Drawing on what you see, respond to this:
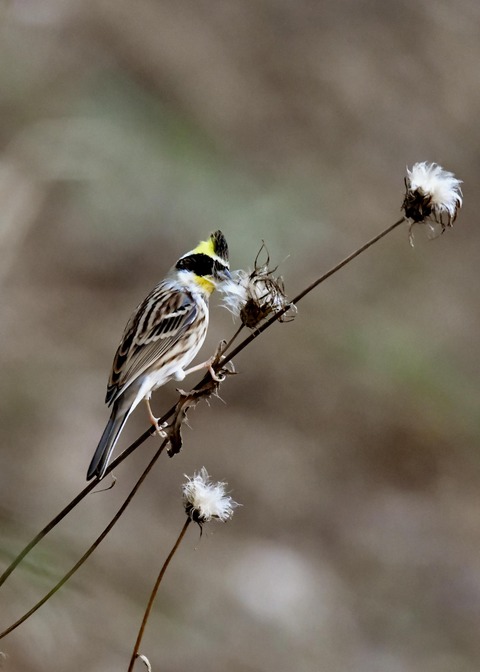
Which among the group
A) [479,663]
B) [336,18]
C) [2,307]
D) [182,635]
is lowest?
[182,635]

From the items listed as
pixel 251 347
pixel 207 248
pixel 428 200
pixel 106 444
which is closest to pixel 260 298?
pixel 428 200

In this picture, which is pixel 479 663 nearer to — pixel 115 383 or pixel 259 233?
pixel 259 233

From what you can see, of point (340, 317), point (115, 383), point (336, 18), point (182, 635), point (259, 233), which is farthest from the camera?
point (336, 18)

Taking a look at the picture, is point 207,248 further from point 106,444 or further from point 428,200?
point 428,200

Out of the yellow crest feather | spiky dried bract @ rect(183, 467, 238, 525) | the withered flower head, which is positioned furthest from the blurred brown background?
the withered flower head

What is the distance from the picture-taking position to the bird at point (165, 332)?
2.75 metres

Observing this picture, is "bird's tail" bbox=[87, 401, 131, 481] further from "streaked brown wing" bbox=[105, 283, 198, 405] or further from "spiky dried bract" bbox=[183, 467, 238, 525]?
"spiky dried bract" bbox=[183, 467, 238, 525]

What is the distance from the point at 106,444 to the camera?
8.05ft

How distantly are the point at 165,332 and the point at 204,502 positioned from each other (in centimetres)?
99

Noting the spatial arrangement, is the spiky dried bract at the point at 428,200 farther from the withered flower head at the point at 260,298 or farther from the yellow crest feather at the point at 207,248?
the yellow crest feather at the point at 207,248

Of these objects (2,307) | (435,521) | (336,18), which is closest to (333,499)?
(435,521)

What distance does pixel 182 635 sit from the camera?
19.7ft

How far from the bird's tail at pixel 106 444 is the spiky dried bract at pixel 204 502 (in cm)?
19

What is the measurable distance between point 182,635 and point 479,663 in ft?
6.45
